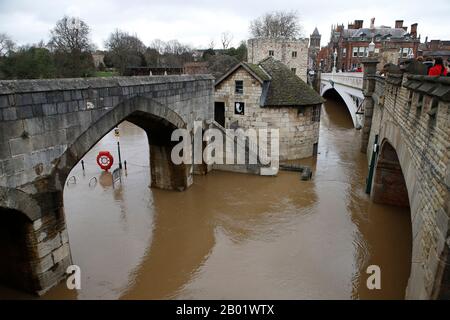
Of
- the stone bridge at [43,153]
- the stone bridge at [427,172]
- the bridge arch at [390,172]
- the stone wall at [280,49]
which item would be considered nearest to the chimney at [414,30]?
the stone wall at [280,49]

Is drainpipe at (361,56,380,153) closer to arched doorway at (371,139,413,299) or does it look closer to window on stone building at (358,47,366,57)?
arched doorway at (371,139,413,299)

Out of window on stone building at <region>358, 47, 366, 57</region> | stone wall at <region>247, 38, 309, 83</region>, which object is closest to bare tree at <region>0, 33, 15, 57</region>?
stone wall at <region>247, 38, 309, 83</region>

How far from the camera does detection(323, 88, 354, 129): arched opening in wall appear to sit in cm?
3258

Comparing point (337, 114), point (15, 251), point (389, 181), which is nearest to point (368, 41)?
point (337, 114)

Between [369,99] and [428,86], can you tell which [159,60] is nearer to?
[369,99]

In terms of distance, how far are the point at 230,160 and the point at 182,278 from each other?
8.96 m

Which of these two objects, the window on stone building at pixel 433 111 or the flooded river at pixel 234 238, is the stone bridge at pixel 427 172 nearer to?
the window on stone building at pixel 433 111

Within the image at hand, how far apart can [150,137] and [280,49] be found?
27321mm

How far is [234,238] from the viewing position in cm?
1055

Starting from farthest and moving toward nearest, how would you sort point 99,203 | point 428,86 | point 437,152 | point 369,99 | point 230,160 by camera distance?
point 369,99 → point 230,160 → point 99,203 → point 428,86 → point 437,152

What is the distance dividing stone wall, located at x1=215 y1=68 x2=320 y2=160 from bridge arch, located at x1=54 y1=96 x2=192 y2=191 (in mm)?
6419

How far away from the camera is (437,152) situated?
5066mm

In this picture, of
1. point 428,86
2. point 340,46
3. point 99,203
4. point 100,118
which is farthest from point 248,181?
point 340,46

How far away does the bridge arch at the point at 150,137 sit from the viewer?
780cm
